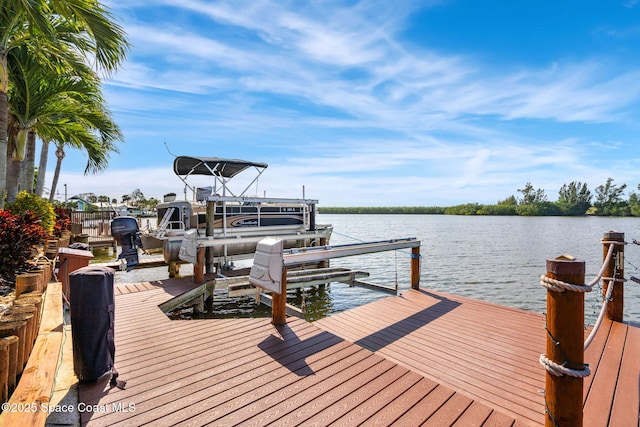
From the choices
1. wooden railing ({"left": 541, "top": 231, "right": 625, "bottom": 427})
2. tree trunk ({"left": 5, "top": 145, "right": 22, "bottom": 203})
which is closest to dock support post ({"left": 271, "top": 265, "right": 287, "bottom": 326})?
wooden railing ({"left": 541, "top": 231, "right": 625, "bottom": 427})

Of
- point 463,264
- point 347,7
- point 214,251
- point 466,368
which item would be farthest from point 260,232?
point 463,264

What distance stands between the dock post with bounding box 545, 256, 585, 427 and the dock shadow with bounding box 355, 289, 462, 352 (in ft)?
7.27

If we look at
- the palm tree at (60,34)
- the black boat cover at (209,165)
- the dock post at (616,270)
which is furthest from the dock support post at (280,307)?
the black boat cover at (209,165)

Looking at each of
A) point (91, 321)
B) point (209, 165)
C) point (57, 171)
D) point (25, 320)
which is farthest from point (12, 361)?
point (57, 171)

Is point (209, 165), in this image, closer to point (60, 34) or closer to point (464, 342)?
point (60, 34)

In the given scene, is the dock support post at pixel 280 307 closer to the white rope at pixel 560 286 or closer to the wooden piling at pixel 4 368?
the wooden piling at pixel 4 368

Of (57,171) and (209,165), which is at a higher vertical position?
(57,171)

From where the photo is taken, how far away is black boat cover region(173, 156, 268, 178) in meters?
10.00

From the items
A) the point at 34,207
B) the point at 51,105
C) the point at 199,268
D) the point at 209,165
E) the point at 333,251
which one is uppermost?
the point at 51,105

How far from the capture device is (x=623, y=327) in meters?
4.11

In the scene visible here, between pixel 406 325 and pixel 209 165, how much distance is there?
8.17m

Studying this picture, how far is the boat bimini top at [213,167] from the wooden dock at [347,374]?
616 centimetres

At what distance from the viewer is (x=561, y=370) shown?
1.82m

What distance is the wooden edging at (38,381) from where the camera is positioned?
5.75ft
